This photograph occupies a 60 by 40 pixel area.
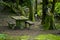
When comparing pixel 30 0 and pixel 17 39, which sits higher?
pixel 30 0

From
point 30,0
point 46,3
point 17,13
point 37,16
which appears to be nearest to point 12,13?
point 17,13

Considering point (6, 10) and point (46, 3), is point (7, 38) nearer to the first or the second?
point (46, 3)

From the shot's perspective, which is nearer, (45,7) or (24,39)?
(24,39)

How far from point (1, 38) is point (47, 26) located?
4471mm

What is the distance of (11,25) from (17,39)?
3.53 metres

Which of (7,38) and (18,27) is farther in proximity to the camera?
(18,27)

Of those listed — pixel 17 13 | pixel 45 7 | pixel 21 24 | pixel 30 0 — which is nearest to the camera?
pixel 21 24

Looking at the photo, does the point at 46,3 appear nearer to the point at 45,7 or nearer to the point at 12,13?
the point at 45,7

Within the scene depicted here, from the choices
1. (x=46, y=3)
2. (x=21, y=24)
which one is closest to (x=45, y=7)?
(x=46, y=3)

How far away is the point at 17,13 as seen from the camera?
17.9 metres

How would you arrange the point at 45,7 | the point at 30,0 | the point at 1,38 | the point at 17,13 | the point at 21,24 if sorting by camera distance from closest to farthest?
1. the point at 1,38
2. the point at 21,24
3. the point at 45,7
4. the point at 30,0
5. the point at 17,13

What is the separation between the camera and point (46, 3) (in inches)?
452

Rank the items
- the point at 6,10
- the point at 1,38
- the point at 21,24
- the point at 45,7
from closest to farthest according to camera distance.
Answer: the point at 1,38
the point at 21,24
the point at 45,7
the point at 6,10

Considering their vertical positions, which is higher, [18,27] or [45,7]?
[45,7]
